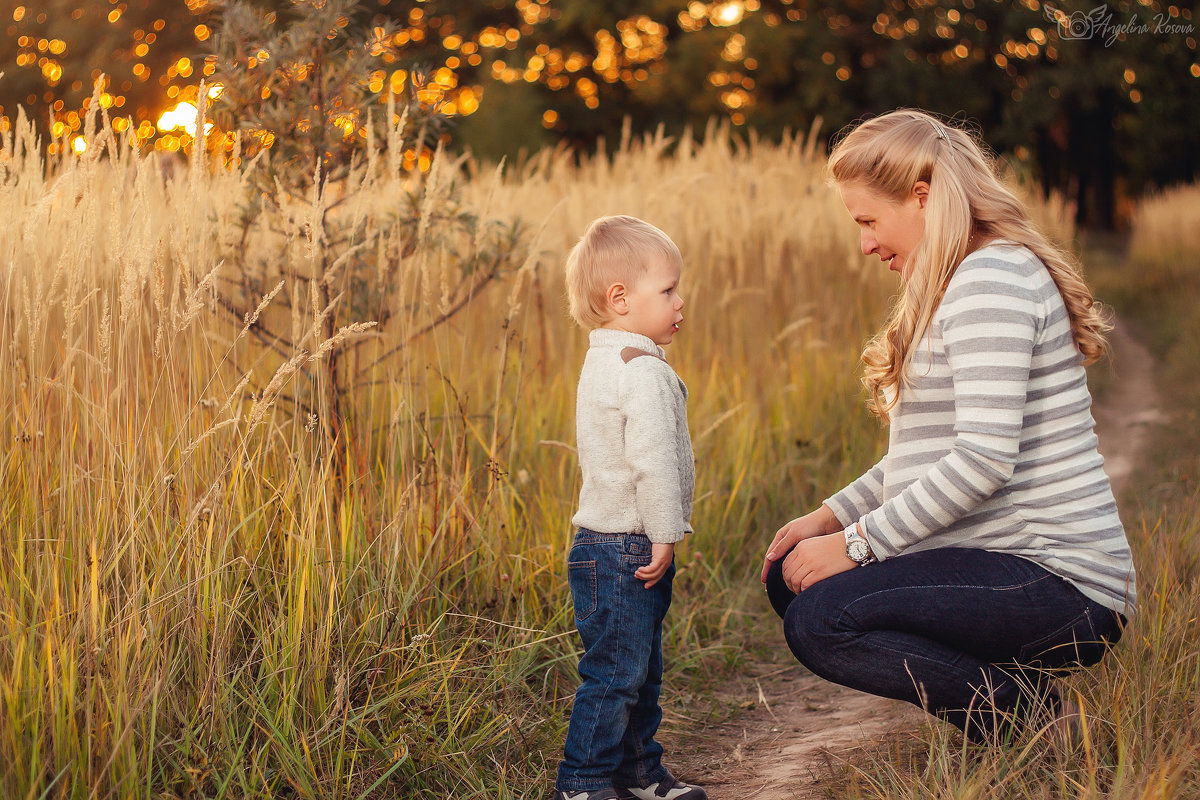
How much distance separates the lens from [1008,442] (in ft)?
6.33

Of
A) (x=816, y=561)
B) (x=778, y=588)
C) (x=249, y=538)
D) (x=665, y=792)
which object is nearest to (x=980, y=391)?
(x=816, y=561)

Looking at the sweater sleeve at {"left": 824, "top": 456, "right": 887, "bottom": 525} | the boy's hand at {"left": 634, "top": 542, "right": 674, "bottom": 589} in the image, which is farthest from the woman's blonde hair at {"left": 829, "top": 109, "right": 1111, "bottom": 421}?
the boy's hand at {"left": 634, "top": 542, "right": 674, "bottom": 589}

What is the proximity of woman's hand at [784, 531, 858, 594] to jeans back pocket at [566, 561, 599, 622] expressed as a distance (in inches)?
17.0

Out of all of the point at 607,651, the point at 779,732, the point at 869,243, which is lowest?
the point at 779,732

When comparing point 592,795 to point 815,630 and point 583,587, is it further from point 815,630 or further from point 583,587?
point 815,630

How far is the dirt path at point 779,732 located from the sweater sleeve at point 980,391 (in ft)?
1.76

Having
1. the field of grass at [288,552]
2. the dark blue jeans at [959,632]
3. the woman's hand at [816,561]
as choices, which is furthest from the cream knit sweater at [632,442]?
the field of grass at [288,552]

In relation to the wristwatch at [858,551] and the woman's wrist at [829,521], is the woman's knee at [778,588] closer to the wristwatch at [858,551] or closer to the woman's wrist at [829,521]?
the woman's wrist at [829,521]

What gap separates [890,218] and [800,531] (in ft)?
2.41

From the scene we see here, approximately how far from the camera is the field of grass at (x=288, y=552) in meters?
1.89

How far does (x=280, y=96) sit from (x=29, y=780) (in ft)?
6.68

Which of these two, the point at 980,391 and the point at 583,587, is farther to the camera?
the point at 583,587

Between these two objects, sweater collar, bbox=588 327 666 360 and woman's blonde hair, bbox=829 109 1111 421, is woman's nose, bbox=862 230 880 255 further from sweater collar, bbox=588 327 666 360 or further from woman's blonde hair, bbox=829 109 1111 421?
sweater collar, bbox=588 327 666 360

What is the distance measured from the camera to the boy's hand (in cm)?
207
